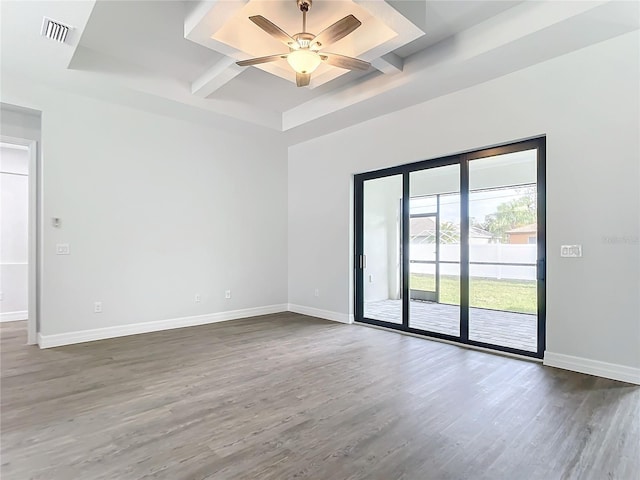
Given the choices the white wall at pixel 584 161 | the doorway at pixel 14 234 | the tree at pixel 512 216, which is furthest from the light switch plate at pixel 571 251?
the doorway at pixel 14 234

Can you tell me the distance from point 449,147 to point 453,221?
3.17 feet

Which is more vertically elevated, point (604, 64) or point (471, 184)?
point (604, 64)

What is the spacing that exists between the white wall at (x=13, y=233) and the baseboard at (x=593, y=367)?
7958mm

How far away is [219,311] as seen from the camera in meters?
5.79

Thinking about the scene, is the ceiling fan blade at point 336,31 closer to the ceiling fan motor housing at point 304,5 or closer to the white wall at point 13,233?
the ceiling fan motor housing at point 304,5

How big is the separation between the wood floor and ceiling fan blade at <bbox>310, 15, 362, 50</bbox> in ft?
9.92

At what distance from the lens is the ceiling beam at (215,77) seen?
4020 mm

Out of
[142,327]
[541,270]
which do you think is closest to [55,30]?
[142,327]

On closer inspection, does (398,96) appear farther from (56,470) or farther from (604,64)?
(56,470)

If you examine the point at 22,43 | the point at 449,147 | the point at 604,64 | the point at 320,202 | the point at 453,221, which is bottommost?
the point at 453,221

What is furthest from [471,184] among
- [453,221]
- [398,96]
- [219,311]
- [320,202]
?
[219,311]

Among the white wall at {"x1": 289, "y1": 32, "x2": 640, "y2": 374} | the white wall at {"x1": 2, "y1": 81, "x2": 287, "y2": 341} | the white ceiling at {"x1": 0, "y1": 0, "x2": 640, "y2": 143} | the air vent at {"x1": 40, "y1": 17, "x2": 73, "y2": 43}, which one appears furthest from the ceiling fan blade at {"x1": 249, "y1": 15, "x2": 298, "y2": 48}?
the white wall at {"x1": 2, "y1": 81, "x2": 287, "y2": 341}

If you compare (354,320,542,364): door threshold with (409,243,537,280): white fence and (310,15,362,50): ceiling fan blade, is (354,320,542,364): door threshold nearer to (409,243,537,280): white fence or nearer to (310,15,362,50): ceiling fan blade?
(409,243,537,280): white fence

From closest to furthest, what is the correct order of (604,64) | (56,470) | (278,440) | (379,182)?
1. (56,470)
2. (278,440)
3. (604,64)
4. (379,182)
